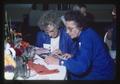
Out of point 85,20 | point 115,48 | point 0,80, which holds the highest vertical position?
point 85,20

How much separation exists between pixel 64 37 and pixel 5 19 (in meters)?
0.92

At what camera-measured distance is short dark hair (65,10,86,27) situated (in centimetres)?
631

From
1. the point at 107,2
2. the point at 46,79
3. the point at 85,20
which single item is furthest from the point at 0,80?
the point at 107,2

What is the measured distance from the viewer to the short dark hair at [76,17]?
631cm

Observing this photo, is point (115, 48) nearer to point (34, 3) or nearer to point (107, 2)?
point (107, 2)

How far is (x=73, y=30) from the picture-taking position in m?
6.38

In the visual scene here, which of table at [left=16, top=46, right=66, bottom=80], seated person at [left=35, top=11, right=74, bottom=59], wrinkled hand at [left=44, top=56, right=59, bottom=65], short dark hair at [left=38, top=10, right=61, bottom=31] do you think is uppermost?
short dark hair at [left=38, top=10, right=61, bottom=31]

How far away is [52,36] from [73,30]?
1.08 feet

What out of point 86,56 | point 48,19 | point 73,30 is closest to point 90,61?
point 86,56

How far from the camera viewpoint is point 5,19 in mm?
6320

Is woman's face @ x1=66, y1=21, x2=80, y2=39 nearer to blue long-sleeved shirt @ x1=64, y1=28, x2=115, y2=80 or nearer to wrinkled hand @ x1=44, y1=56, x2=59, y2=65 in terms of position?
blue long-sleeved shirt @ x1=64, y1=28, x2=115, y2=80

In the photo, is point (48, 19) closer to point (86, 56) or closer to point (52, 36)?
point (52, 36)

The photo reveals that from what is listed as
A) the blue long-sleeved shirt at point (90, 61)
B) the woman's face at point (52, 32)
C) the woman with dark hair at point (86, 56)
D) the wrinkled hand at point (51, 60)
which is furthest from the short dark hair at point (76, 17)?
the wrinkled hand at point (51, 60)

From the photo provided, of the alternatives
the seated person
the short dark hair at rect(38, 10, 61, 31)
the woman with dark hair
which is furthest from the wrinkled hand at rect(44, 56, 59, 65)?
the short dark hair at rect(38, 10, 61, 31)
